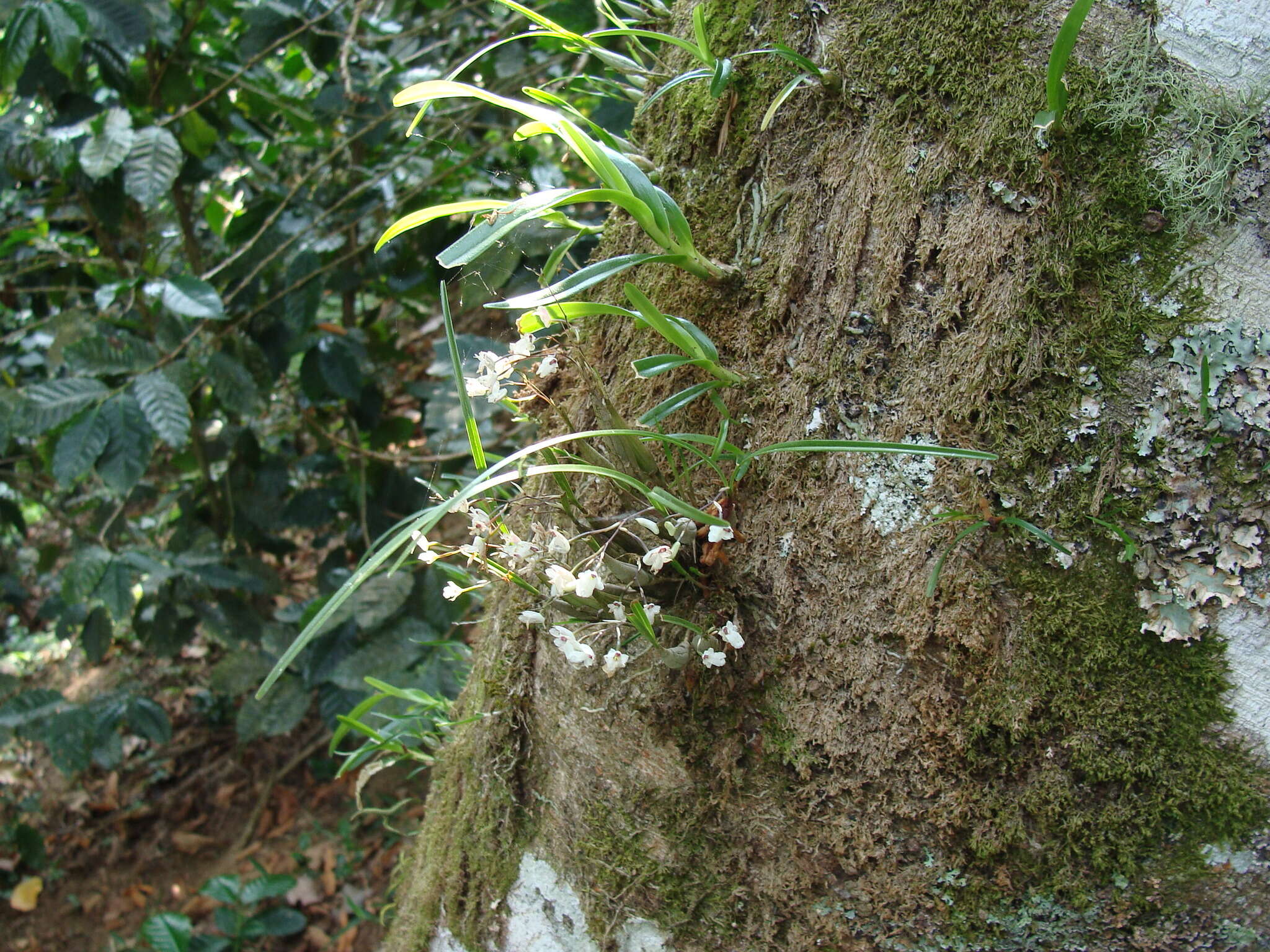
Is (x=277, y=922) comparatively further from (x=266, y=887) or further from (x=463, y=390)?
(x=463, y=390)

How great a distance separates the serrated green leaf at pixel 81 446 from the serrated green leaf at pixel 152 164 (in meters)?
0.55

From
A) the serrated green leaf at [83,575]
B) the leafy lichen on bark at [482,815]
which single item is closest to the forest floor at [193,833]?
the serrated green leaf at [83,575]

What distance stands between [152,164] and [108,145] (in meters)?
0.09

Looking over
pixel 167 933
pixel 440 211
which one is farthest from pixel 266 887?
pixel 440 211

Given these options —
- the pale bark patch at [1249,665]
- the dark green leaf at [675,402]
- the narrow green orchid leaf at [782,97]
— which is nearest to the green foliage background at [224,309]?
the dark green leaf at [675,402]

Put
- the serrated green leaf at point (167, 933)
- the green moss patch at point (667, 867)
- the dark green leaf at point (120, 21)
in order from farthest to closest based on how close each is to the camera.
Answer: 1. the serrated green leaf at point (167, 933)
2. the dark green leaf at point (120, 21)
3. the green moss patch at point (667, 867)

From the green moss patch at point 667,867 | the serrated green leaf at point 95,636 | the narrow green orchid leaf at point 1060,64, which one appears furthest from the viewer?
the serrated green leaf at point 95,636

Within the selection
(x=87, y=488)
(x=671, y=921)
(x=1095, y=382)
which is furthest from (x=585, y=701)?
(x=87, y=488)

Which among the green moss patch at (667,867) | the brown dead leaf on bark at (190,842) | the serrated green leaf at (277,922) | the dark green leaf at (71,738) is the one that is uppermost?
the green moss patch at (667,867)

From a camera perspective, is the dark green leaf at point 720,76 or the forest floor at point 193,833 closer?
the dark green leaf at point 720,76

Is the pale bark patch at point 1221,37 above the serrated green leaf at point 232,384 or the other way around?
above

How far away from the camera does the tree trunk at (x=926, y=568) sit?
73cm

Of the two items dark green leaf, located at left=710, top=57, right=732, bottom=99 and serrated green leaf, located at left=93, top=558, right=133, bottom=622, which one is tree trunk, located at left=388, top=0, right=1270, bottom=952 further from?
serrated green leaf, located at left=93, top=558, right=133, bottom=622

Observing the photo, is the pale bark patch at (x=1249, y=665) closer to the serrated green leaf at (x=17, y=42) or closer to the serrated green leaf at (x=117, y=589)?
the serrated green leaf at (x=117, y=589)
